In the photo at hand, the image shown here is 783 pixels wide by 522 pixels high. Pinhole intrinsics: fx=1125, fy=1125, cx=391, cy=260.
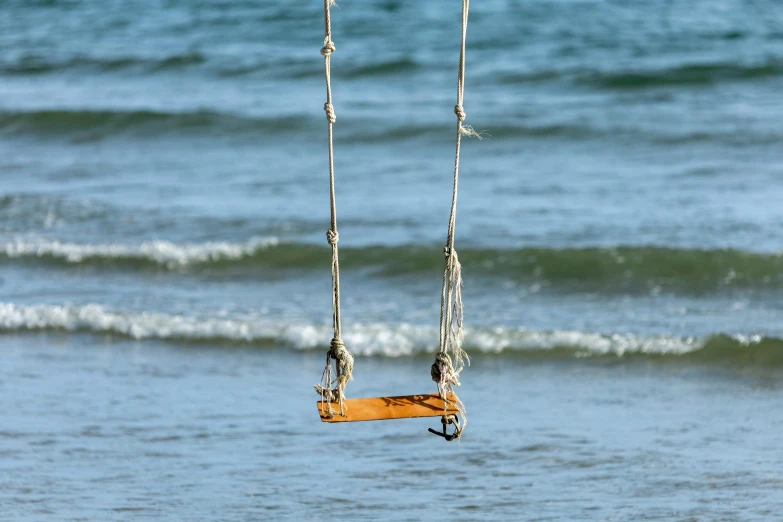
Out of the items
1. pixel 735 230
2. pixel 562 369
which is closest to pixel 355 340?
pixel 562 369

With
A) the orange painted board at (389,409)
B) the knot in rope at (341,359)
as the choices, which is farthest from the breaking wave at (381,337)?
the orange painted board at (389,409)

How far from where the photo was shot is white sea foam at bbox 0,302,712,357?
6.25 meters

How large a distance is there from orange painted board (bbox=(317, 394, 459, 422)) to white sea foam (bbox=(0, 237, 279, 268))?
441cm

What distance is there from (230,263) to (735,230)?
3.60 m

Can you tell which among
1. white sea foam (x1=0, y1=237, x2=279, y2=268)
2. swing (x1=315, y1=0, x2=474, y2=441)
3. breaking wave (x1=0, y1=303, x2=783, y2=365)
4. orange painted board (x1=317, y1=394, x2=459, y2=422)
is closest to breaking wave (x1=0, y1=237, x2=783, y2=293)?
white sea foam (x1=0, y1=237, x2=279, y2=268)

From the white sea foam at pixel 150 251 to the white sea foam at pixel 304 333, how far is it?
116 centimetres

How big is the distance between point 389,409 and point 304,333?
9.37ft

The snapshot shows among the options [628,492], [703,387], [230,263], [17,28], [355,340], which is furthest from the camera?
[17,28]

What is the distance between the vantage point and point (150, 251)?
8.12m

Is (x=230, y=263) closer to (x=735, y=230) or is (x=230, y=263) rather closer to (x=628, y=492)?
(x=735, y=230)

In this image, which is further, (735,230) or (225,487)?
(735,230)

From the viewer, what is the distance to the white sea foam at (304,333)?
6.25 m

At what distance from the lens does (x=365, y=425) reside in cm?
525

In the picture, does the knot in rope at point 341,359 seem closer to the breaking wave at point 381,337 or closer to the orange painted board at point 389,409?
the orange painted board at point 389,409
